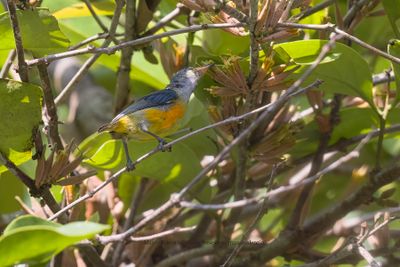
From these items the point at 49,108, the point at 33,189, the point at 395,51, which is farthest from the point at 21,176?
the point at 395,51

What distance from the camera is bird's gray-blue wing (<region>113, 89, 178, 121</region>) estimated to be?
1686 mm

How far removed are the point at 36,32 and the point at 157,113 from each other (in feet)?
1.11

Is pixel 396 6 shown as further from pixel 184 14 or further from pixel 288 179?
pixel 288 179

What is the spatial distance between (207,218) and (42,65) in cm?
62

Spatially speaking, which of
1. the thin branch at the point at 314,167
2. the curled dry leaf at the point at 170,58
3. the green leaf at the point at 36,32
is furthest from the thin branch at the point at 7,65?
the thin branch at the point at 314,167

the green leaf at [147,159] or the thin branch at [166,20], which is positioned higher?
the thin branch at [166,20]

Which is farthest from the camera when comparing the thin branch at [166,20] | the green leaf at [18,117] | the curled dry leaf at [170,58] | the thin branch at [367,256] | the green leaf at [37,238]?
the curled dry leaf at [170,58]

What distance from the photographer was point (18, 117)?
4.71 ft

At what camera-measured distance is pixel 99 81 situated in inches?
102

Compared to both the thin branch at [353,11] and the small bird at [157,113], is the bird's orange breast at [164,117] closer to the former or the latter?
the small bird at [157,113]

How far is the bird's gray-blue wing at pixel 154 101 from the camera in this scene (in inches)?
66.4

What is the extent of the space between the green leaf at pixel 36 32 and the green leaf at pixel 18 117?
14cm

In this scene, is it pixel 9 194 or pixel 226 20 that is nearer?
pixel 226 20

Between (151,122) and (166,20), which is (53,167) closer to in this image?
(151,122)
